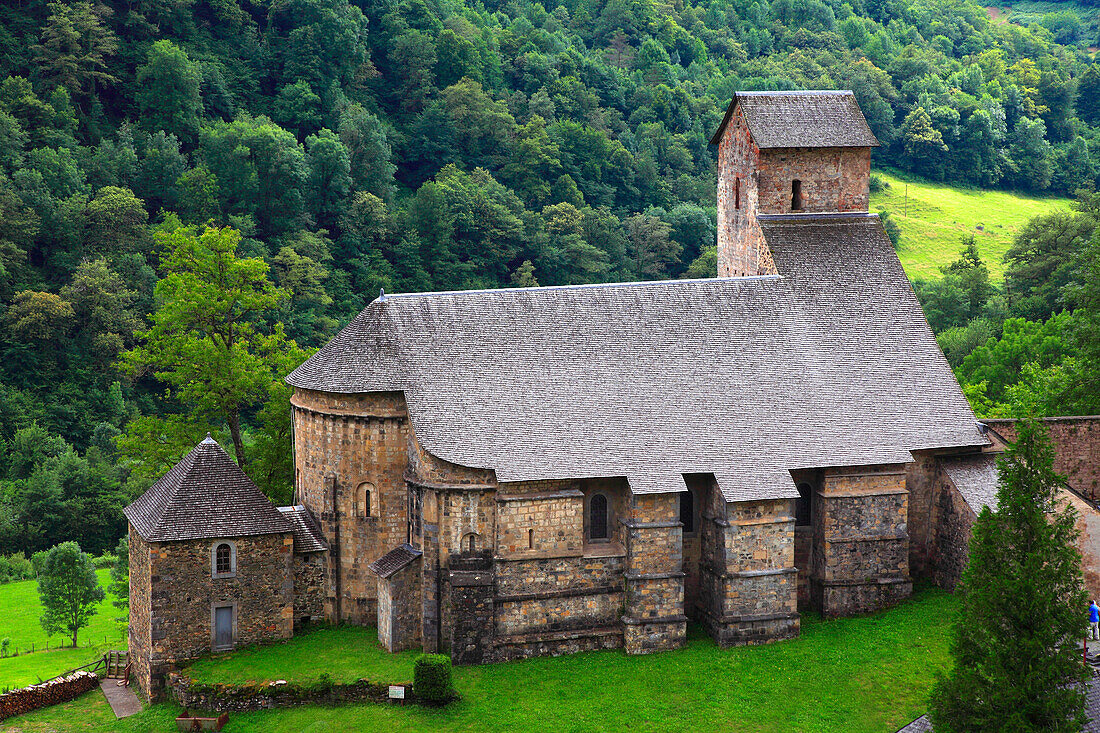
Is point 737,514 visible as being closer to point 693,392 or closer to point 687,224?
point 693,392

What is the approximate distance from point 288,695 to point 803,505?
1698cm

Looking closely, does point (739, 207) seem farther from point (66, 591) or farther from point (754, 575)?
point (66, 591)

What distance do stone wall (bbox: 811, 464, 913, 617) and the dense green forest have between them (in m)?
13.7

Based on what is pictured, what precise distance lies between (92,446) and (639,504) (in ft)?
140

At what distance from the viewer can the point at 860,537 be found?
41.5 m

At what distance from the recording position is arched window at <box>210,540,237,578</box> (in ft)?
128

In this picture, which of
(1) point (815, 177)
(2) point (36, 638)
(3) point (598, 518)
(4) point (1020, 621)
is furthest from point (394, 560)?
(2) point (36, 638)

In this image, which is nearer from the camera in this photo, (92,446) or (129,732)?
(129,732)

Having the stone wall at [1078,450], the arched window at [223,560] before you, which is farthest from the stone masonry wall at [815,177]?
the arched window at [223,560]

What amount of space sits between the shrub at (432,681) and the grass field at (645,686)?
412 mm

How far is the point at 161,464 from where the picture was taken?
5178 cm

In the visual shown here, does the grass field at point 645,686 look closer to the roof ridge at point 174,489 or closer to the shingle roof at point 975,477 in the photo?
the shingle roof at point 975,477

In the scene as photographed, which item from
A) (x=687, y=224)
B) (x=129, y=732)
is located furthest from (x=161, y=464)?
(x=687, y=224)

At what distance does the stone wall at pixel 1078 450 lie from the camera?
43.3 m
